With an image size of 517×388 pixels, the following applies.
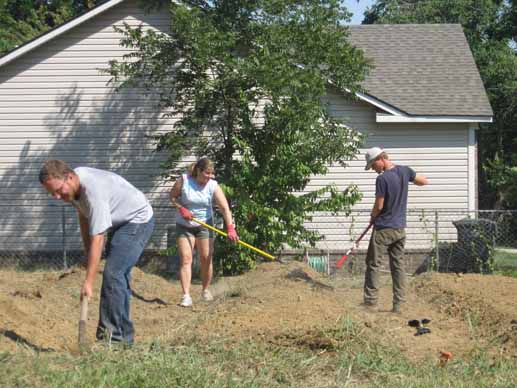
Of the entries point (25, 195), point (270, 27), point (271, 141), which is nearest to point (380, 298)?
point (271, 141)

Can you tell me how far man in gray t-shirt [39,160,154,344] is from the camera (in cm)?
651

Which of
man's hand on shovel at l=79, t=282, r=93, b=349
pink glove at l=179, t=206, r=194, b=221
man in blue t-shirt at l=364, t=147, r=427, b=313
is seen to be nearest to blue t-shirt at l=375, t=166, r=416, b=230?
man in blue t-shirt at l=364, t=147, r=427, b=313

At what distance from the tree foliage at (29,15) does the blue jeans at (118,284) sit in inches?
784

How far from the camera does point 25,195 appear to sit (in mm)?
17281

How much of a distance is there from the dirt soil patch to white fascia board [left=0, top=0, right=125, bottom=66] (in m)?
6.13

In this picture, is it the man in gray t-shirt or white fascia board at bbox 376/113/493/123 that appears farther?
white fascia board at bbox 376/113/493/123

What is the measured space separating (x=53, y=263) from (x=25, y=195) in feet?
5.22

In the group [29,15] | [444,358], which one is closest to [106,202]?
[444,358]

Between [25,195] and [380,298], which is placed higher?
[25,195]

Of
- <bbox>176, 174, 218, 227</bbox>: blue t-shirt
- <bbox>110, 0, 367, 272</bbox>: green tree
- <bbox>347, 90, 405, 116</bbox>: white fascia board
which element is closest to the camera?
<bbox>176, 174, 218, 227</bbox>: blue t-shirt

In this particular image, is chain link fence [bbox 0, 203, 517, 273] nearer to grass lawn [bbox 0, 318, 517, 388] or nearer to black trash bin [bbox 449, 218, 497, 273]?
black trash bin [bbox 449, 218, 497, 273]

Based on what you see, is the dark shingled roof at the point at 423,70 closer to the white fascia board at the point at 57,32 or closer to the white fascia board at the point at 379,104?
the white fascia board at the point at 379,104

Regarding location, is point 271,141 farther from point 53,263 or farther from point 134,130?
point 53,263

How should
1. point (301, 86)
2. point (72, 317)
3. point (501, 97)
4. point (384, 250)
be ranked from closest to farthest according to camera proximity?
point (72, 317) → point (384, 250) → point (301, 86) → point (501, 97)
